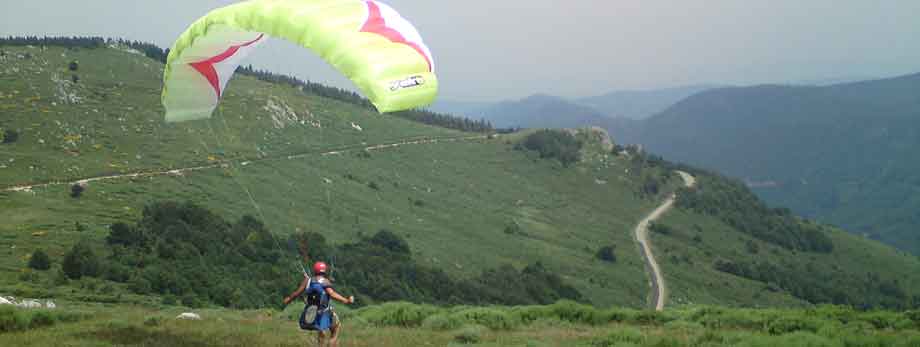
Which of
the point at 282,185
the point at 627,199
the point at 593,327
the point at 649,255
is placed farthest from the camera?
the point at 627,199

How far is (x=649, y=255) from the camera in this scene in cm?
10862

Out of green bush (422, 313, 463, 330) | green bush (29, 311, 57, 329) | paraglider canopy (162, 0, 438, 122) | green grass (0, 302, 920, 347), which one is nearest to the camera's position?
paraglider canopy (162, 0, 438, 122)

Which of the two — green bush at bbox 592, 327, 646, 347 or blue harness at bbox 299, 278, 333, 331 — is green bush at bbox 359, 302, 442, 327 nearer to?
green bush at bbox 592, 327, 646, 347

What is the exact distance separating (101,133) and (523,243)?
49346 mm

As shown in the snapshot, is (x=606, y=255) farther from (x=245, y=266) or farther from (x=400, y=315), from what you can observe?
(x=400, y=315)

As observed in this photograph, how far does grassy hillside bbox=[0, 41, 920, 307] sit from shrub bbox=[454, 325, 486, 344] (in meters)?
15.9

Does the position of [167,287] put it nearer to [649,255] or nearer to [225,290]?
[225,290]

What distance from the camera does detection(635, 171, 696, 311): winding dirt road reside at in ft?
281

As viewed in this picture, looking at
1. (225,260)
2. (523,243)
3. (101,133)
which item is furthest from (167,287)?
(523,243)

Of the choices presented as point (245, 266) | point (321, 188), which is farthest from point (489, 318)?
point (321, 188)

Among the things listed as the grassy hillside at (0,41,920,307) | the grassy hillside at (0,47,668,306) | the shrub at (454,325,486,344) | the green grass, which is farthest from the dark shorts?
the grassy hillside at (0,47,668,306)

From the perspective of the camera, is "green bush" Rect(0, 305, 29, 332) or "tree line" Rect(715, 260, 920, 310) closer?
"green bush" Rect(0, 305, 29, 332)

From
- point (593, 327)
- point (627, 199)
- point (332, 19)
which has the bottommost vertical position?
point (627, 199)

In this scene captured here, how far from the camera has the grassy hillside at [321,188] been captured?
51.6 meters
